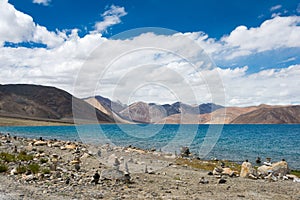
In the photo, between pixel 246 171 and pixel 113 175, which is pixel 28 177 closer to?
pixel 113 175

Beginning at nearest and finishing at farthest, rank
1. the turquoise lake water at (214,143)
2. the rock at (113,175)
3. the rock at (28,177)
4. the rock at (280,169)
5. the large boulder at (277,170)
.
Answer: the rock at (28,177) < the rock at (113,175) < the large boulder at (277,170) < the rock at (280,169) < the turquoise lake water at (214,143)

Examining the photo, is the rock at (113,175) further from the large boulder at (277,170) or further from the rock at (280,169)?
the rock at (280,169)

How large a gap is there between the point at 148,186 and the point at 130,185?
0.95m

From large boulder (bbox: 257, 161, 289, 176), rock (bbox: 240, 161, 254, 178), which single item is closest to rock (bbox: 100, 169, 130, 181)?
rock (bbox: 240, 161, 254, 178)

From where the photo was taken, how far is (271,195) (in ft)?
50.0

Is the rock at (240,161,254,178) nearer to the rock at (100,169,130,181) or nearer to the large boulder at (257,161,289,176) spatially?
the large boulder at (257,161,289,176)

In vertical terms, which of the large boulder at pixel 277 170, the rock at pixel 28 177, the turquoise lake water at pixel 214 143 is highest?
the rock at pixel 28 177

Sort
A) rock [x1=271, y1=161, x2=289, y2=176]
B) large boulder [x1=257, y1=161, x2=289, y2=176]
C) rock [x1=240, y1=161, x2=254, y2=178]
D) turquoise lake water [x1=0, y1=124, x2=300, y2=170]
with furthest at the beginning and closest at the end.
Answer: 1. turquoise lake water [x1=0, y1=124, x2=300, y2=170]
2. rock [x1=271, y1=161, x2=289, y2=176]
3. large boulder [x1=257, y1=161, x2=289, y2=176]
4. rock [x1=240, y1=161, x2=254, y2=178]

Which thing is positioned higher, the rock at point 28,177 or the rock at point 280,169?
the rock at point 28,177

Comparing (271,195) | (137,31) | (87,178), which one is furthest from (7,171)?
(271,195)

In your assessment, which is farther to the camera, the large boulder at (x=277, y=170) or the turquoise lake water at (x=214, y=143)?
the turquoise lake water at (x=214, y=143)

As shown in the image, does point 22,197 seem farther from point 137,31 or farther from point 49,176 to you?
point 137,31

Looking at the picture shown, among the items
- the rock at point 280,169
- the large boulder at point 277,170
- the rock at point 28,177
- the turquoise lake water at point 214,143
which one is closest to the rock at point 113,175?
the rock at point 28,177

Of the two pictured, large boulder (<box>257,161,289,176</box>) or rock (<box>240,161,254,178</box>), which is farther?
large boulder (<box>257,161,289,176</box>)
